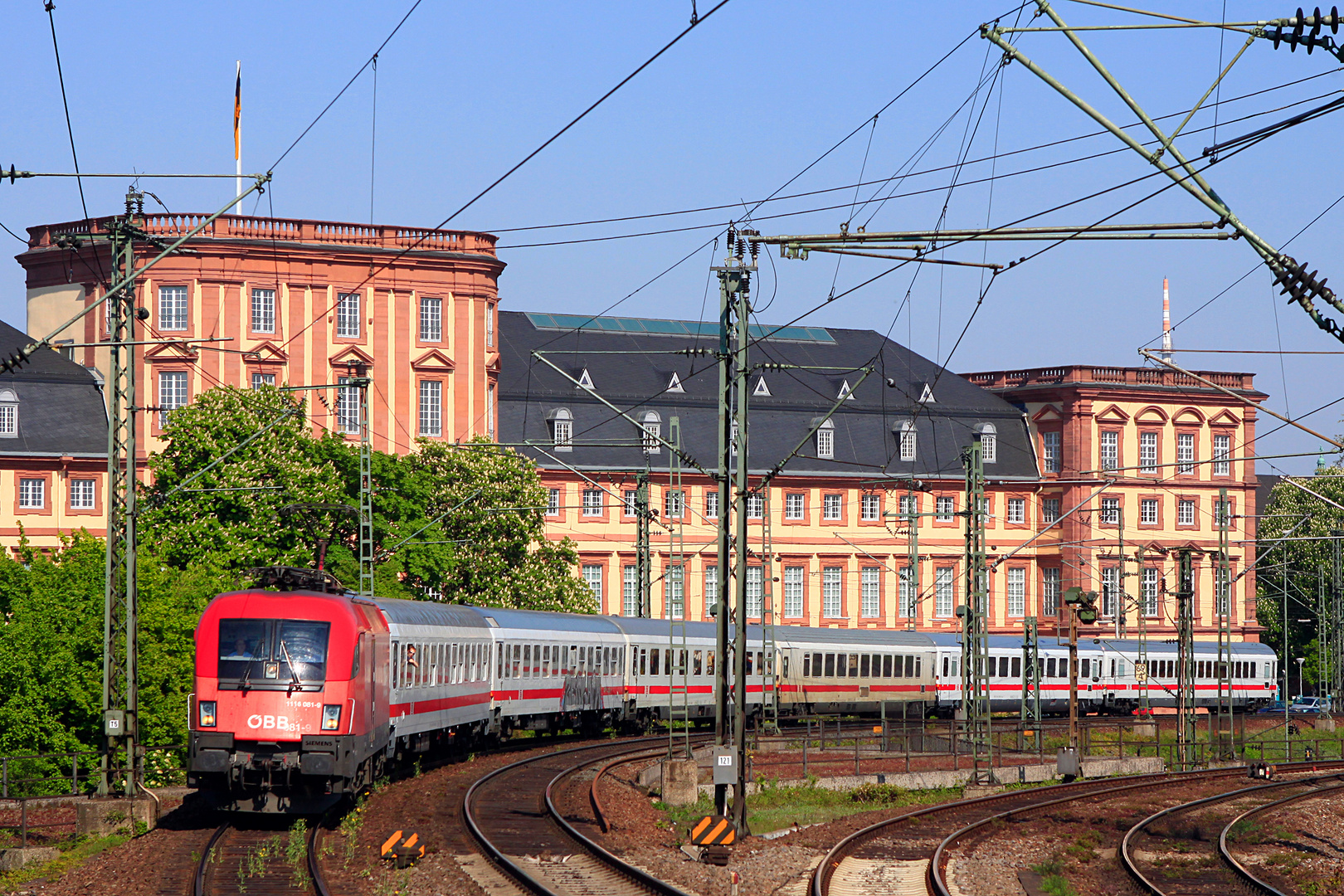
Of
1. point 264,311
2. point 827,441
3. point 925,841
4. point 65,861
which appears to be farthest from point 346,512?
point 827,441

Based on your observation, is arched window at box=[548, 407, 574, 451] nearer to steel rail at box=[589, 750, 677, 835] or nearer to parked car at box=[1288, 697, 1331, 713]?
parked car at box=[1288, 697, 1331, 713]

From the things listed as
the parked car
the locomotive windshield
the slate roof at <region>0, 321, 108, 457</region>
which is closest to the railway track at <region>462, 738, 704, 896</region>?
the locomotive windshield

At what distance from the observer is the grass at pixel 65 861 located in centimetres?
2208

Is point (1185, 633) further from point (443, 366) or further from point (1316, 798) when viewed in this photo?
point (443, 366)

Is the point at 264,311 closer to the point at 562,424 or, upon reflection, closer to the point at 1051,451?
the point at 562,424

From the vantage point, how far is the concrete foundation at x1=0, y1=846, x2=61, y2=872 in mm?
23250

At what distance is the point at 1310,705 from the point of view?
86.2 m

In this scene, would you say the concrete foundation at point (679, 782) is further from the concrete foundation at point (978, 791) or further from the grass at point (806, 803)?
the concrete foundation at point (978, 791)

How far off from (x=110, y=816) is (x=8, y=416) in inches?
2148

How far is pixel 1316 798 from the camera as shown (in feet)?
122

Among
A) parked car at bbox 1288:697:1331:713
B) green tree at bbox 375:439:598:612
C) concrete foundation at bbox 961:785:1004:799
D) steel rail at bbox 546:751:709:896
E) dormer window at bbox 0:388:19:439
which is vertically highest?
dormer window at bbox 0:388:19:439

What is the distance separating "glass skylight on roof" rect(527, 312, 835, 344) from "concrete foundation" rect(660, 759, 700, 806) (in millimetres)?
64492

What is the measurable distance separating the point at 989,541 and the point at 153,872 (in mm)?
79578

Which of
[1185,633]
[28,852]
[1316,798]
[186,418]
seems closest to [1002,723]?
[1185,633]
